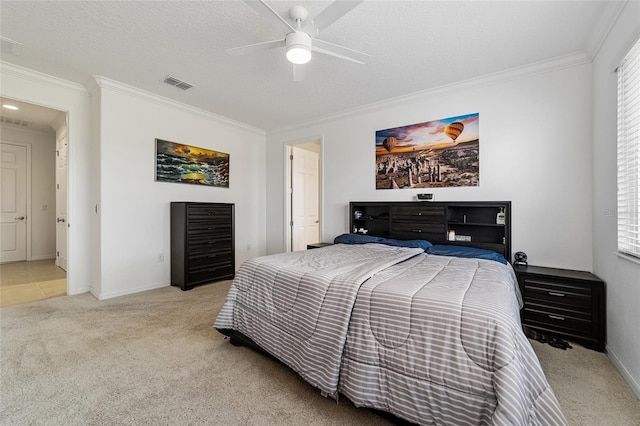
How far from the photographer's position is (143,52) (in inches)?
107

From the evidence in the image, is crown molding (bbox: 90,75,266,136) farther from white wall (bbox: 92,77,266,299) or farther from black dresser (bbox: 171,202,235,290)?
black dresser (bbox: 171,202,235,290)

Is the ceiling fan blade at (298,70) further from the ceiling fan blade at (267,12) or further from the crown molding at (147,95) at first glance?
the crown molding at (147,95)

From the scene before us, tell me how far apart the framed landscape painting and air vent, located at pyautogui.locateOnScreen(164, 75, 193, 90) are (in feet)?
2.88

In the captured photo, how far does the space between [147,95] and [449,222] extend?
14.1 ft

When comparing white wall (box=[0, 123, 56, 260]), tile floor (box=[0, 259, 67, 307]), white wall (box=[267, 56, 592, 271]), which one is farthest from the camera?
white wall (box=[0, 123, 56, 260])

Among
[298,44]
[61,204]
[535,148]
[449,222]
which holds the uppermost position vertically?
[298,44]

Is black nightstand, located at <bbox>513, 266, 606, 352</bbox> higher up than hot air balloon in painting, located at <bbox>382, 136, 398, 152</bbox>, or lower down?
lower down

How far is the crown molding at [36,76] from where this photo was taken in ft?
9.73

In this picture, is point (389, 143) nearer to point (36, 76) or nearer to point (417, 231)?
point (417, 231)

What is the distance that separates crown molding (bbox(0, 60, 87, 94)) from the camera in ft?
9.73

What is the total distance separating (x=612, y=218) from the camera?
2.12m

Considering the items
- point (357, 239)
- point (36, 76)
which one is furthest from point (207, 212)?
point (36, 76)

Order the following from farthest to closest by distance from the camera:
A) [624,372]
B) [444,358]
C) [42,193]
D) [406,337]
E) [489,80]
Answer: [42,193] → [489,80] → [624,372] → [406,337] → [444,358]

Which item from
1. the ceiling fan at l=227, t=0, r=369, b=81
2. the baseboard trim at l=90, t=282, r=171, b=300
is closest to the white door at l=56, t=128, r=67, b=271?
the baseboard trim at l=90, t=282, r=171, b=300
